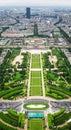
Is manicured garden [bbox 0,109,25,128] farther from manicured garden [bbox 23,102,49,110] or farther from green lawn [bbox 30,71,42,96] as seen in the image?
green lawn [bbox 30,71,42,96]

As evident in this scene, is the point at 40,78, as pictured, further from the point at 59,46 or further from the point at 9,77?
the point at 59,46

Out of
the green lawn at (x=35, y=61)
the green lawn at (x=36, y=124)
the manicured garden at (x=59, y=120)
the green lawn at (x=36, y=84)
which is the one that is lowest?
the green lawn at (x=35, y=61)

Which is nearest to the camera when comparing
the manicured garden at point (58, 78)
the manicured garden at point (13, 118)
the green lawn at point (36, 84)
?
the manicured garden at point (13, 118)

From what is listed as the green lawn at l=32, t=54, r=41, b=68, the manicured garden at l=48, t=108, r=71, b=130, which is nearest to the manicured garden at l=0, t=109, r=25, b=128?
the manicured garden at l=48, t=108, r=71, b=130

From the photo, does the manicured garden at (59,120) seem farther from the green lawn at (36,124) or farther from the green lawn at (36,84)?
the green lawn at (36,84)

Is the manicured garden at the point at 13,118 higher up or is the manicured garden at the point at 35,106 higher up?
the manicured garden at the point at 13,118

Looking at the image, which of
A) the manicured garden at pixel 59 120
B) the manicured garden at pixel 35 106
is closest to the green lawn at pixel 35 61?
the manicured garden at pixel 35 106

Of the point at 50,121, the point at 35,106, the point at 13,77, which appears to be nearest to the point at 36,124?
the point at 50,121
